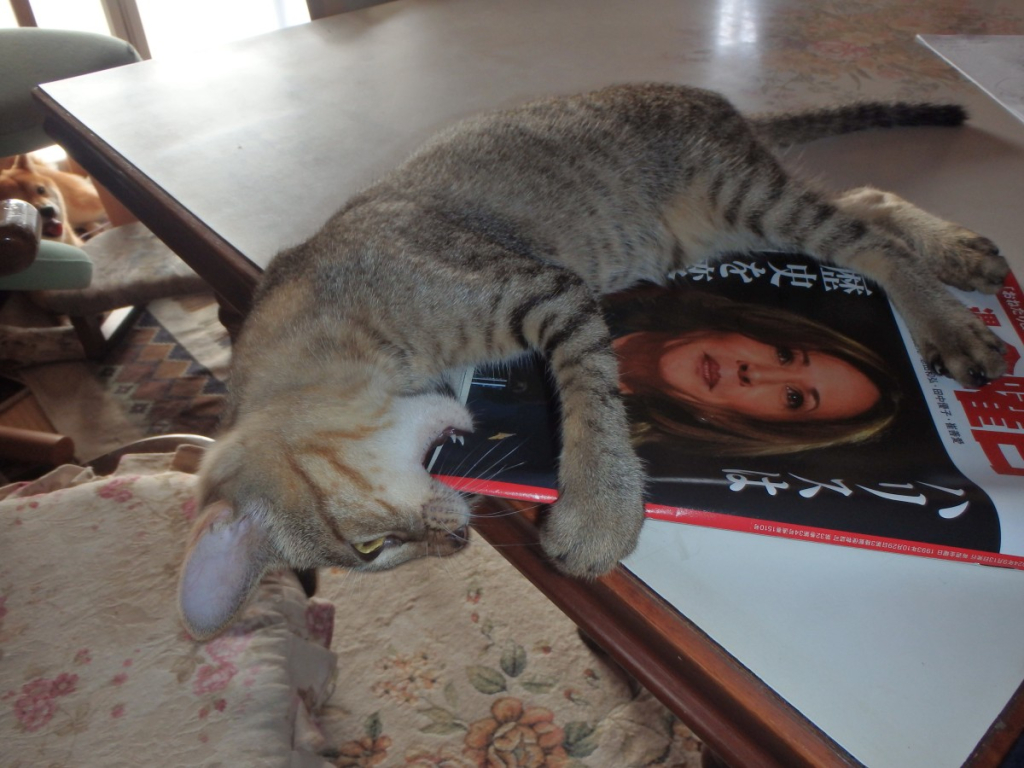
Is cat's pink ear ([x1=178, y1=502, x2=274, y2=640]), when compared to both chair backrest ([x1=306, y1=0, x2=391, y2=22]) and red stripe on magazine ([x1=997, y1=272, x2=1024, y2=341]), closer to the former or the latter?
red stripe on magazine ([x1=997, y1=272, x2=1024, y2=341])

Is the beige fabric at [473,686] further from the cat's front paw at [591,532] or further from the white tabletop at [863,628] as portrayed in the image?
the white tabletop at [863,628]

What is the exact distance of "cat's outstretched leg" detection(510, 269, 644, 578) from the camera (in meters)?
0.60

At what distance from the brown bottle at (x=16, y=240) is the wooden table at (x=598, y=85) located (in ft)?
0.53

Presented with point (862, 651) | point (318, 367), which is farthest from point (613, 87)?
point (862, 651)

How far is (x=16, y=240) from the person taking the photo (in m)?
1.12

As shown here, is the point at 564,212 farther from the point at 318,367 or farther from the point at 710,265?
the point at 318,367

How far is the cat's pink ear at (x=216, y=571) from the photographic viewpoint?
0.62 metres

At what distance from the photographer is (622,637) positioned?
0.51 metres

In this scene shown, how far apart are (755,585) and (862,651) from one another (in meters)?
0.08

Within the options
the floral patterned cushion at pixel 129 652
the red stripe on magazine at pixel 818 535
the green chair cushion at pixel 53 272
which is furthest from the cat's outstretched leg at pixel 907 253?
the green chair cushion at pixel 53 272

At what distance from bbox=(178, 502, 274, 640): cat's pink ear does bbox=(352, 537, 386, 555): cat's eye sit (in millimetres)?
116

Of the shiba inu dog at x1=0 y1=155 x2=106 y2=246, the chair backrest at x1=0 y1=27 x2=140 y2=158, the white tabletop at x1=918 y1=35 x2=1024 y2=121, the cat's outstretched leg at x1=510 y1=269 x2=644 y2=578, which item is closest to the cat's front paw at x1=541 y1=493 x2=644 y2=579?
the cat's outstretched leg at x1=510 y1=269 x2=644 y2=578

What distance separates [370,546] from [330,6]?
1286mm

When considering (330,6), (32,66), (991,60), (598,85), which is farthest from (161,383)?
(991,60)
